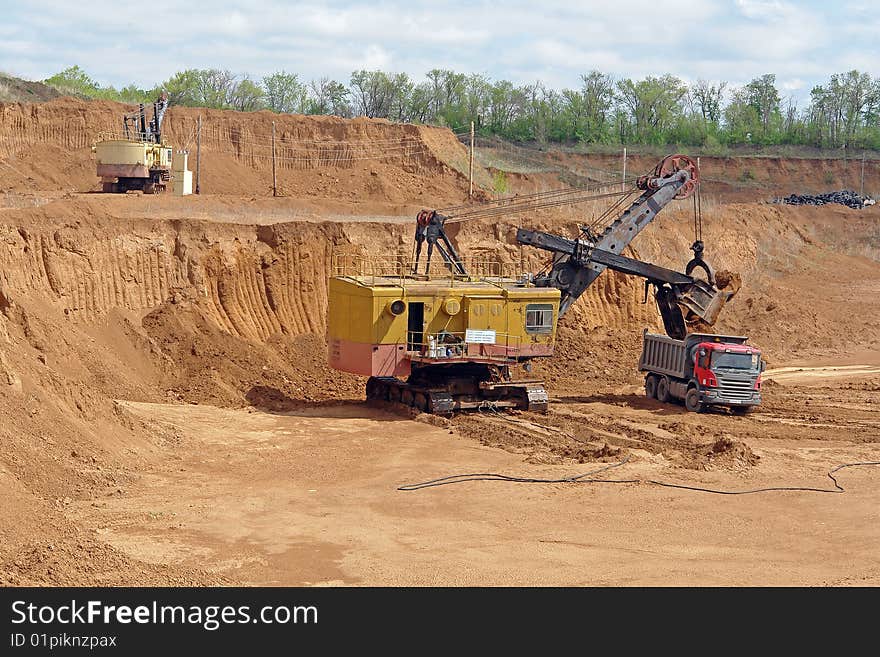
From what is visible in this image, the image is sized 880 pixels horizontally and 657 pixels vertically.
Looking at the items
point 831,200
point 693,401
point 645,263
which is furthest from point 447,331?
point 831,200

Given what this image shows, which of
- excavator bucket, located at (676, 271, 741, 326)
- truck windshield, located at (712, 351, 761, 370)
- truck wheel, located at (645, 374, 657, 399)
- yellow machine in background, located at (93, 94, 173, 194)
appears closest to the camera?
truck windshield, located at (712, 351, 761, 370)

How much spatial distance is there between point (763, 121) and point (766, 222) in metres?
42.3

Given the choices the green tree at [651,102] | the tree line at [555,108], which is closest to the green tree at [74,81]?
the tree line at [555,108]

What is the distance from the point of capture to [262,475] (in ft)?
70.8

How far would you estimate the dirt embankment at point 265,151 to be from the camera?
58.5 metres

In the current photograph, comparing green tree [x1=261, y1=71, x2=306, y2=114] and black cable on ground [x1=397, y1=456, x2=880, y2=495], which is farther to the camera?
green tree [x1=261, y1=71, x2=306, y2=114]

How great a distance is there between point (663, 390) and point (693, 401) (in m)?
1.70

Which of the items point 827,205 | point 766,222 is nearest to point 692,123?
point 827,205

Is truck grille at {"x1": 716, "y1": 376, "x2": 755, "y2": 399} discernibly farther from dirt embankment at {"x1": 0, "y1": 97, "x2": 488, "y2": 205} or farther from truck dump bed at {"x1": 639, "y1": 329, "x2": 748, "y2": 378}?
dirt embankment at {"x1": 0, "y1": 97, "x2": 488, "y2": 205}

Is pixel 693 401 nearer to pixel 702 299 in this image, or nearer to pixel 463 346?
pixel 702 299

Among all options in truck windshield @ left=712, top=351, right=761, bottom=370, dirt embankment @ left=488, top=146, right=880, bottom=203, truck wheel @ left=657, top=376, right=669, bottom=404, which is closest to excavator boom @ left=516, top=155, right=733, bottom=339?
truck wheel @ left=657, top=376, right=669, bottom=404

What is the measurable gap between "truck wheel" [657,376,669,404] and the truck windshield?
227 cm

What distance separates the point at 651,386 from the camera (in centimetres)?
3219

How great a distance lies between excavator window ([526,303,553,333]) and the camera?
95.1 ft
